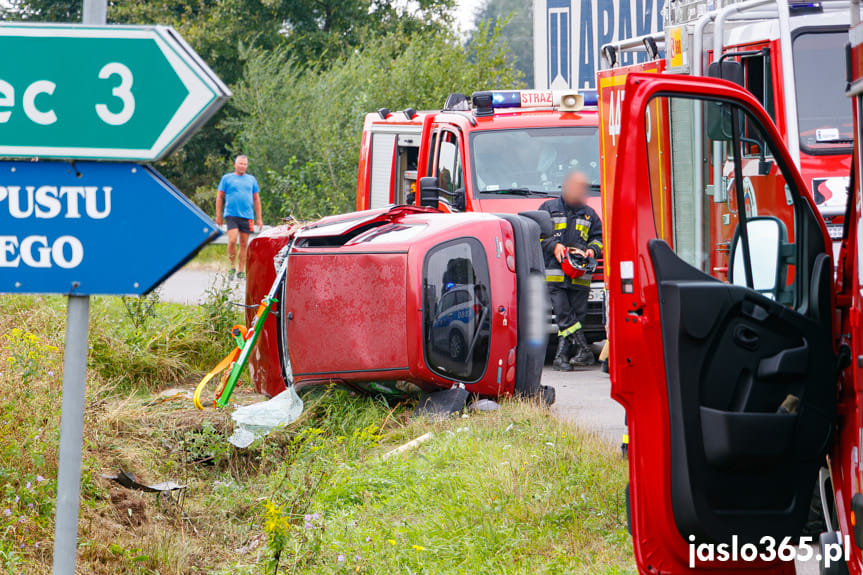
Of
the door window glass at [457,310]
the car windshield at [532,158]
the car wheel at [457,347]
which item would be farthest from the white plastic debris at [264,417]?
the car windshield at [532,158]

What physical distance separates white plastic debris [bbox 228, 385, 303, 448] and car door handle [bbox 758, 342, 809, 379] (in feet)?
13.3

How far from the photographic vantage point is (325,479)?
599 cm

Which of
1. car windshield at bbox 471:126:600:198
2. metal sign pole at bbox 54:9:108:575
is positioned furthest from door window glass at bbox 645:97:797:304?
car windshield at bbox 471:126:600:198

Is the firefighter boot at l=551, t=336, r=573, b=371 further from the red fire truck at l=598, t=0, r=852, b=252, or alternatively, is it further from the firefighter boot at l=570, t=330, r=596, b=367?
the red fire truck at l=598, t=0, r=852, b=252

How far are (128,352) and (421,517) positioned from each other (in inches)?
188

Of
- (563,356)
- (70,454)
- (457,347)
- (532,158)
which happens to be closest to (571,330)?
(563,356)

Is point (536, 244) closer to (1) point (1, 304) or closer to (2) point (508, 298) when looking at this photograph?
(2) point (508, 298)

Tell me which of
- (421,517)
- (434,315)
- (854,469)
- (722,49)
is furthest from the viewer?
(722,49)

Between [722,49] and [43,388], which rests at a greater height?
[722,49]

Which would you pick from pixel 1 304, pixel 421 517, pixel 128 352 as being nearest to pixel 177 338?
pixel 128 352

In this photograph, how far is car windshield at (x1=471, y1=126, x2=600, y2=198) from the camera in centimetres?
1127

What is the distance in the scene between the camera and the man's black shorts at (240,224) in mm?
17438

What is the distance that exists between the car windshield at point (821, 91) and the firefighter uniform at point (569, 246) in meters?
3.08

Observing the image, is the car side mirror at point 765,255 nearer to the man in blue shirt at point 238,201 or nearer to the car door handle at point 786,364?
the car door handle at point 786,364
